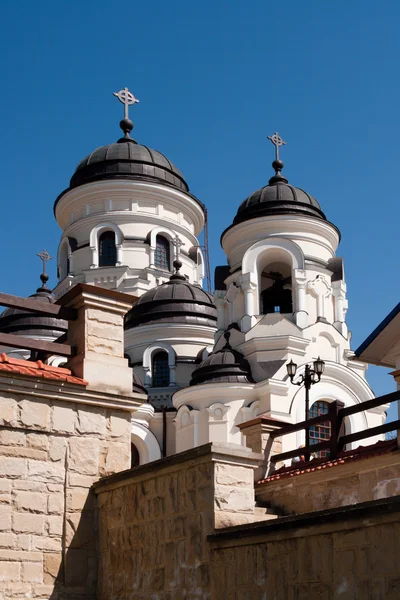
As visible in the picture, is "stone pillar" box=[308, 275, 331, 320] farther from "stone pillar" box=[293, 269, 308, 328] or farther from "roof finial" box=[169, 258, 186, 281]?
"roof finial" box=[169, 258, 186, 281]

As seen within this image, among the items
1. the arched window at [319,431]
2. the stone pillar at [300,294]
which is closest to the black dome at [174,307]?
the stone pillar at [300,294]

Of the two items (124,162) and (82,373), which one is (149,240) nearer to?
(124,162)

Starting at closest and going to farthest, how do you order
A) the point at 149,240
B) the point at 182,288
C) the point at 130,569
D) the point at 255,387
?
the point at 130,569 → the point at 255,387 → the point at 182,288 → the point at 149,240

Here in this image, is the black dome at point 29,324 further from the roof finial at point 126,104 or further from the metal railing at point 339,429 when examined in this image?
the metal railing at point 339,429

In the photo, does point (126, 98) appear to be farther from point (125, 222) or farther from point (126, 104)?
point (125, 222)

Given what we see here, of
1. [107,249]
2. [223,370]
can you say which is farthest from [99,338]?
[107,249]

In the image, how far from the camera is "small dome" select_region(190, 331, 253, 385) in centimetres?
3038

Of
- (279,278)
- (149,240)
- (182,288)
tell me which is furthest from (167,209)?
(279,278)

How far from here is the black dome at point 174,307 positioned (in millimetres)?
35594

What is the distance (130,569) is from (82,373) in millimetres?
2211

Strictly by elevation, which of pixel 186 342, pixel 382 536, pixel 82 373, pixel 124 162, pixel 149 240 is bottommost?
pixel 382 536

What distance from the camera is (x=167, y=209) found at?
3953cm

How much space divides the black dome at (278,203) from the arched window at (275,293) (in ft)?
7.18

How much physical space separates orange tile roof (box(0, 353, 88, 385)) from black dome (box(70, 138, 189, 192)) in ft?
95.7
